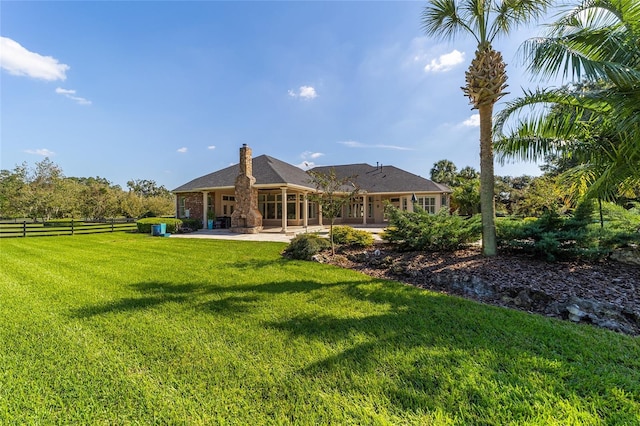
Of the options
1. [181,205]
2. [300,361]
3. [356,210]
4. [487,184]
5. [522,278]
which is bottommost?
[300,361]

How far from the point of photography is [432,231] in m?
7.81

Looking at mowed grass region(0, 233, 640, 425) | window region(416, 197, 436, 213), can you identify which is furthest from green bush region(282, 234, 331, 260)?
window region(416, 197, 436, 213)

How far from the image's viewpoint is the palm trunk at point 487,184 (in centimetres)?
681

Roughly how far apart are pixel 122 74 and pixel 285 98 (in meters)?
8.82

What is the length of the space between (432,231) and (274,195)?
15.4 m

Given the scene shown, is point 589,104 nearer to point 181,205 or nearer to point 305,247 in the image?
point 305,247

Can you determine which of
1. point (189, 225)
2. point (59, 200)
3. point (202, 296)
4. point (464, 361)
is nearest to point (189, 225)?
point (189, 225)

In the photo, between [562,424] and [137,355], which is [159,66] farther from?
[562,424]

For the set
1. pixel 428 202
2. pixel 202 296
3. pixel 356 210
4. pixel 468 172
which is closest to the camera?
pixel 202 296

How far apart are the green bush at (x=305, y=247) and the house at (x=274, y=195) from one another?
837 cm

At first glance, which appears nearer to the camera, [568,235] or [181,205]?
[568,235]

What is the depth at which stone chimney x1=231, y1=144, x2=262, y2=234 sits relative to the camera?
701 inches

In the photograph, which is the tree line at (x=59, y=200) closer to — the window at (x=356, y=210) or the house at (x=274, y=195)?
the house at (x=274, y=195)

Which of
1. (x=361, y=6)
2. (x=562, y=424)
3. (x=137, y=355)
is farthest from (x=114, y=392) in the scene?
(x=361, y=6)
